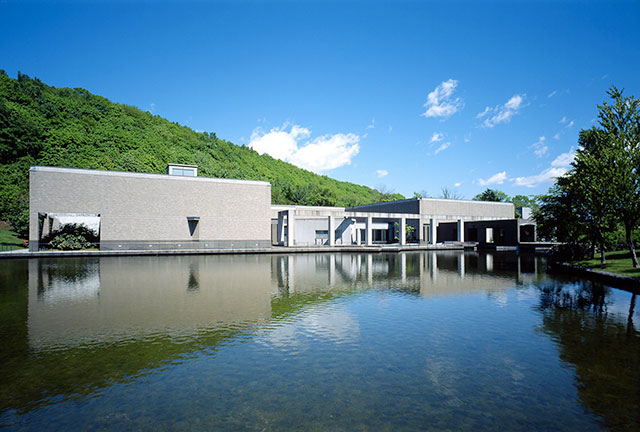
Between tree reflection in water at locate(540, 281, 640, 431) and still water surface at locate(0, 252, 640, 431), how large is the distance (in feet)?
0.11

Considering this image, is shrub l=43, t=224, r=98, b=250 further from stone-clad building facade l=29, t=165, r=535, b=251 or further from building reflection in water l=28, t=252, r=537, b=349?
building reflection in water l=28, t=252, r=537, b=349

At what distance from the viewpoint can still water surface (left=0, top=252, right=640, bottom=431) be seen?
474cm

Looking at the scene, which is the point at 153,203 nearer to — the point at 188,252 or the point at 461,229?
the point at 188,252

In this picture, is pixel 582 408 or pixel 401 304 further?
pixel 401 304

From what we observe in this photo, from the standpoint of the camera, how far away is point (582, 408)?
5020 millimetres

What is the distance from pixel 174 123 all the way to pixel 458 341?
280 ft

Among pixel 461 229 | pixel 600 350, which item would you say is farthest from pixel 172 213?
pixel 461 229

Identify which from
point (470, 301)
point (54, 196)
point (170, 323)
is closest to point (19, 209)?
point (54, 196)

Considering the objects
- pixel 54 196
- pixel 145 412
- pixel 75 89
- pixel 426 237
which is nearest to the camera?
pixel 145 412

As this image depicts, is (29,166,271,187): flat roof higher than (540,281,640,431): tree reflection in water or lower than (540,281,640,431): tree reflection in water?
higher

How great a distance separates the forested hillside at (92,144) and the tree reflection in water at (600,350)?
5103cm

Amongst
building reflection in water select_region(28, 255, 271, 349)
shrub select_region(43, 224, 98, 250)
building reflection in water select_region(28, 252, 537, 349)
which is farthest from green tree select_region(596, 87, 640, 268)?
shrub select_region(43, 224, 98, 250)

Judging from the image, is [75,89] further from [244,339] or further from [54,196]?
[244,339]

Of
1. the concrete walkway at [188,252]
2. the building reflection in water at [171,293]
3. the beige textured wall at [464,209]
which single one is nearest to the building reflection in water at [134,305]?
the building reflection in water at [171,293]
